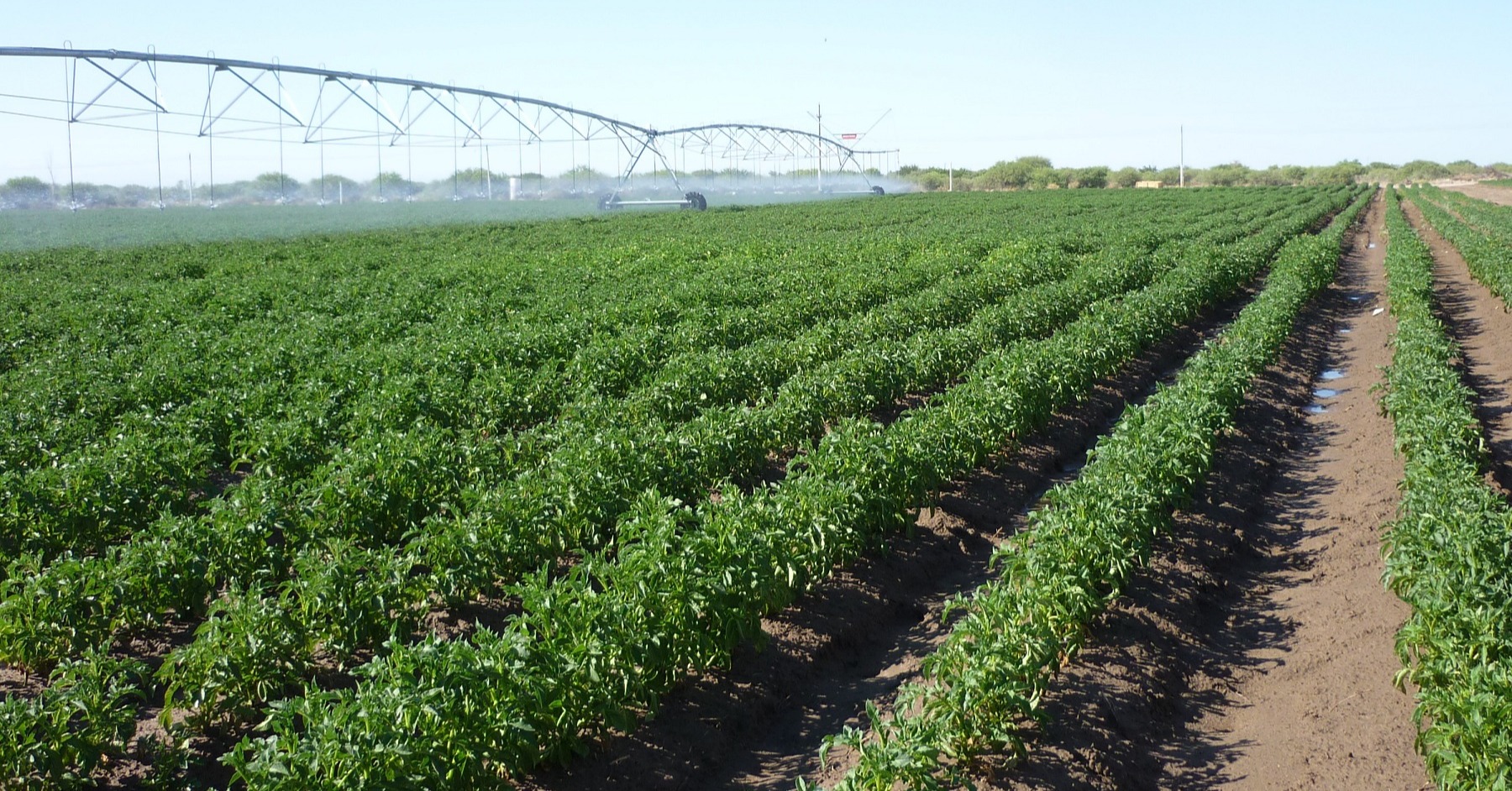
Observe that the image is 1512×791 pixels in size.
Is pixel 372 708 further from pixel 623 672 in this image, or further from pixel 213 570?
pixel 213 570

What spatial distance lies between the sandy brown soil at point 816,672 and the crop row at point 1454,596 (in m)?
2.78

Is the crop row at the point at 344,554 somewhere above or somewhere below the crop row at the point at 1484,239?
below

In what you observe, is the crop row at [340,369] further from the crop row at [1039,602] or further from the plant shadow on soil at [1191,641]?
the plant shadow on soil at [1191,641]

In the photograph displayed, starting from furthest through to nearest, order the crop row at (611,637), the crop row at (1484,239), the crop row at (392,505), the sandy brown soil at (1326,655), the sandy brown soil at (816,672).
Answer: the crop row at (1484,239)
the crop row at (392,505)
the sandy brown soil at (816,672)
the sandy brown soil at (1326,655)
the crop row at (611,637)

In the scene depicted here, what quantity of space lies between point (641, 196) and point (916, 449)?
6534 cm

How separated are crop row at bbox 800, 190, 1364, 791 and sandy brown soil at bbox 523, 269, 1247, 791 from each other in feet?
1.16

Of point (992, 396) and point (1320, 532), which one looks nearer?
point (1320, 532)

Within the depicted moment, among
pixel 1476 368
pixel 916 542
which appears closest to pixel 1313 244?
pixel 1476 368

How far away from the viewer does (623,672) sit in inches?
210

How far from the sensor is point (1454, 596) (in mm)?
5617

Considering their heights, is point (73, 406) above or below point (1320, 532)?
above

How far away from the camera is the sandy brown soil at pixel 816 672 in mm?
5480

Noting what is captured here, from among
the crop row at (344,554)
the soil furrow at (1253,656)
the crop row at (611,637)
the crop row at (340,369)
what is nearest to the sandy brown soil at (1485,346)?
the soil furrow at (1253,656)

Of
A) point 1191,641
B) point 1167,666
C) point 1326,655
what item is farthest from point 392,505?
point 1326,655
